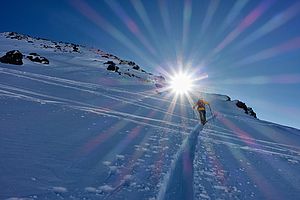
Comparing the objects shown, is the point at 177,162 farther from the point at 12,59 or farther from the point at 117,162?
the point at 12,59

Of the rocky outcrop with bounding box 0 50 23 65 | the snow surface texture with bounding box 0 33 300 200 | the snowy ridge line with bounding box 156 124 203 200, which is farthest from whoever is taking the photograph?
the rocky outcrop with bounding box 0 50 23 65

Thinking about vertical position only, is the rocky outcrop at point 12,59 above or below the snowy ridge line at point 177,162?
above

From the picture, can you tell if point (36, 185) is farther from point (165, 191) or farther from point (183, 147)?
point (183, 147)

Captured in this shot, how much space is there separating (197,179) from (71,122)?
5793mm

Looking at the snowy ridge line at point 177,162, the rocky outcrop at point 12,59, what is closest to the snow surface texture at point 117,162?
the snowy ridge line at point 177,162

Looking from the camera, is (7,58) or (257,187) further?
(7,58)

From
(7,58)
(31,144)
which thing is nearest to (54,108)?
(31,144)

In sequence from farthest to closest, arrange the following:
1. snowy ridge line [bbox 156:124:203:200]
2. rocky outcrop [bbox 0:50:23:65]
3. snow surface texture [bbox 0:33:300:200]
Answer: rocky outcrop [bbox 0:50:23:65] < snowy ridge line [bbox 156:124:203:200] < snow surface texture [bbox 0:33:300:200]

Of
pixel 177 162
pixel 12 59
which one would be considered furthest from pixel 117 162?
pixel 12 59

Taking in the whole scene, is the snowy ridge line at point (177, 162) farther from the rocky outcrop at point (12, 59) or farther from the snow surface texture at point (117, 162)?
the rocky outcrop at point (12, 59)

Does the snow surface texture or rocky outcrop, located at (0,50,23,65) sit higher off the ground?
rocky outcrop, located at (0,50,23,65)

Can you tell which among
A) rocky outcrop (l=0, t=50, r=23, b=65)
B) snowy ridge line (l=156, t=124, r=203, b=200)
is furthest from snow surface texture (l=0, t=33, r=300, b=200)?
rocky outcrop (l=0, t=50, r=23, b=65)

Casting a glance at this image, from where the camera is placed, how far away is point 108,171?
6.86m

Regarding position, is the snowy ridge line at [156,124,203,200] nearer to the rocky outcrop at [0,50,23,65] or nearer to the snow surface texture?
the snow surface texture
